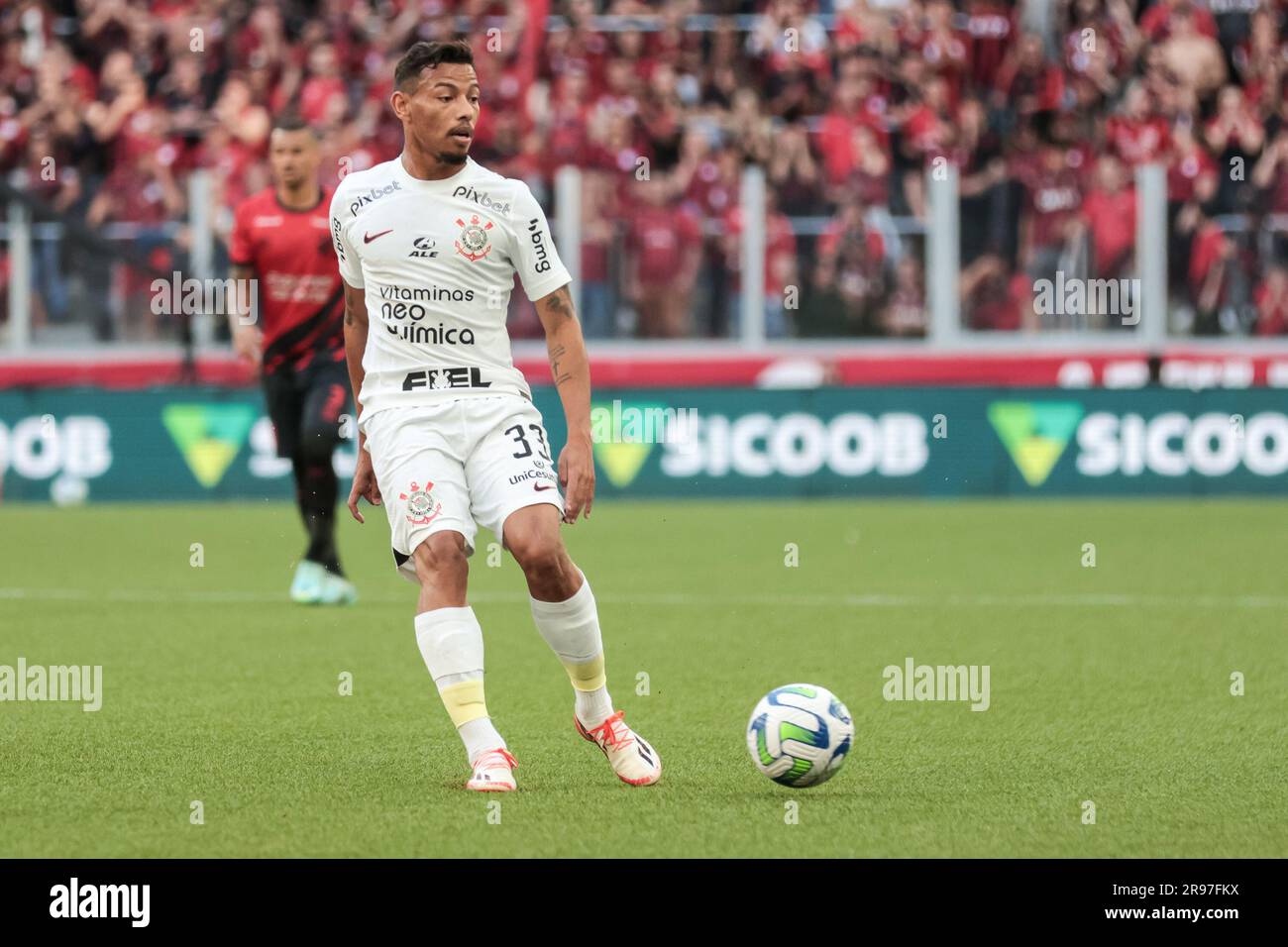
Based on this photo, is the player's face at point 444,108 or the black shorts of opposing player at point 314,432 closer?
the player's face at point 444,108

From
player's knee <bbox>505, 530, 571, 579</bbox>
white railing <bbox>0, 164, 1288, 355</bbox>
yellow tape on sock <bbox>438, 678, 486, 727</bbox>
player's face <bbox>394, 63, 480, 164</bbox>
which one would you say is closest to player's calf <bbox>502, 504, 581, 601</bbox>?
player's knee <bbox>505, 530, 571, 579</bbox>

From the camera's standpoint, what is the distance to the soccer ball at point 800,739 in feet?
21.4

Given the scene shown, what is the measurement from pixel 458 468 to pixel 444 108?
107 cm

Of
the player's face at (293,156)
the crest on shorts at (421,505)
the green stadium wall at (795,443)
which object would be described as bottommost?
the green stadium wall at (795,443)

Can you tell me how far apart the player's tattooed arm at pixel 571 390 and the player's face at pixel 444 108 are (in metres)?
0.56

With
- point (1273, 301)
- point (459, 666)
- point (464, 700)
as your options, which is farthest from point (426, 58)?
point (1273, 301)

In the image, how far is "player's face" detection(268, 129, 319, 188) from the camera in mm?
11500

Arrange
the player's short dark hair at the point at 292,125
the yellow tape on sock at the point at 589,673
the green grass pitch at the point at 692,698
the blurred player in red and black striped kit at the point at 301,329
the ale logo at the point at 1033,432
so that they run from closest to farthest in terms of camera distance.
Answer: the green grass pitch at the point at 692,698 → the yellow tape on sock at the point at 589,673 → the player's short dark hair at the point at 292,125 → the blurred player in red and black striped kit at the point at 301,329 → the ale logo at the point at 1033,432

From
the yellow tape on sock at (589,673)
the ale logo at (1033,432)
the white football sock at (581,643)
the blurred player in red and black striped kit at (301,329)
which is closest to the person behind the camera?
the white football sock at (581,643)

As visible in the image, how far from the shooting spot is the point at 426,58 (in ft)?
21.4

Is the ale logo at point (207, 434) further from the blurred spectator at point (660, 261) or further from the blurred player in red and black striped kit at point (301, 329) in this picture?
the blurred player in red and black striped kit at point (301, 329)

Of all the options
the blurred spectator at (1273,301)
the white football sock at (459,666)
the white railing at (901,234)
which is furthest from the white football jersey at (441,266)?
the blurred spectator at (1273,301)
